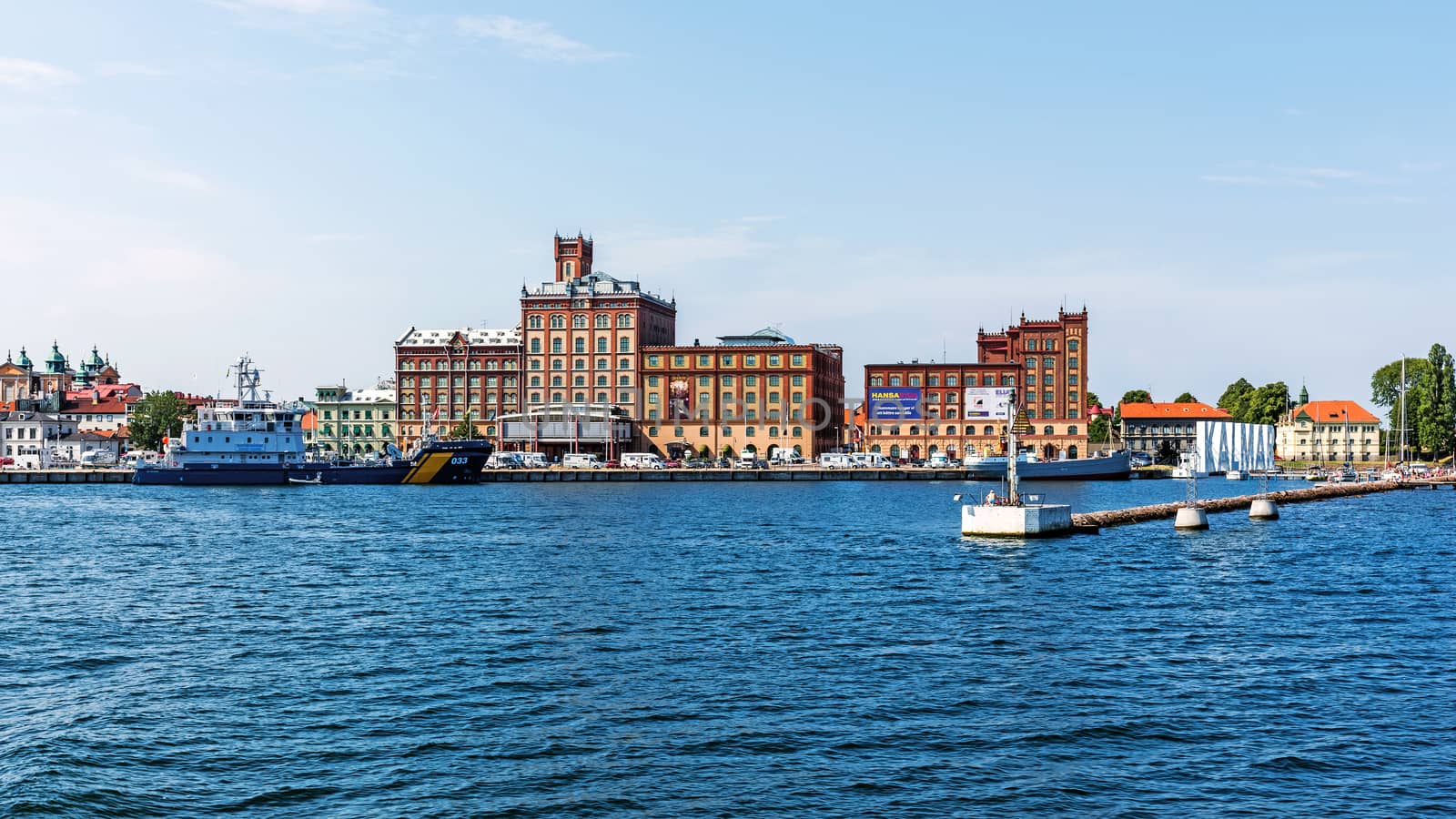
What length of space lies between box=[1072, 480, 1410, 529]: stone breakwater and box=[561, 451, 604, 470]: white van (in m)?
88.6

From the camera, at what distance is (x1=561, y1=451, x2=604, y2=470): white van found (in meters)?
180

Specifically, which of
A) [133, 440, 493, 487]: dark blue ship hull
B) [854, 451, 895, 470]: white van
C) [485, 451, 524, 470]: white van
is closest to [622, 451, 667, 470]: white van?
[485, 451, 524, 470]: white van

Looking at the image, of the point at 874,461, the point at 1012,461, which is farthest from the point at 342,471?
the point at 1012,461

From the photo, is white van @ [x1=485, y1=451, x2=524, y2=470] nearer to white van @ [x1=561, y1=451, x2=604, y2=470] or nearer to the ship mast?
white van @ [x1=561, y1=451, x2=604, y2=470]

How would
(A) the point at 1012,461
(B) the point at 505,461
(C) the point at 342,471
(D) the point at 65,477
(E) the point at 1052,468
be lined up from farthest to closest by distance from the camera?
(B) the point at 505,461 < (D) the point at 65,477 < (E) the point at 1052,468 < (C) the point at 342,471 < (A) the point at 1012,461

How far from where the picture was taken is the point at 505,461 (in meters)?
186

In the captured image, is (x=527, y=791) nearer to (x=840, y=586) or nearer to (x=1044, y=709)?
(x=1044, y=709)

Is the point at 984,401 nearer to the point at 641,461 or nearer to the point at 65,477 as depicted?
the point at 641,461

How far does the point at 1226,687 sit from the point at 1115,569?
24994 mm

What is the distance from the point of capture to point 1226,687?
1250 inches

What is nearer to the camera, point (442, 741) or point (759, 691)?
point (442, 741)

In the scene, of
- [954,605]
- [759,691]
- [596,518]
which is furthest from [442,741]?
[596,518]

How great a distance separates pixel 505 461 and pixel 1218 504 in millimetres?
111117

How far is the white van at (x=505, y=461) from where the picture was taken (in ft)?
590
